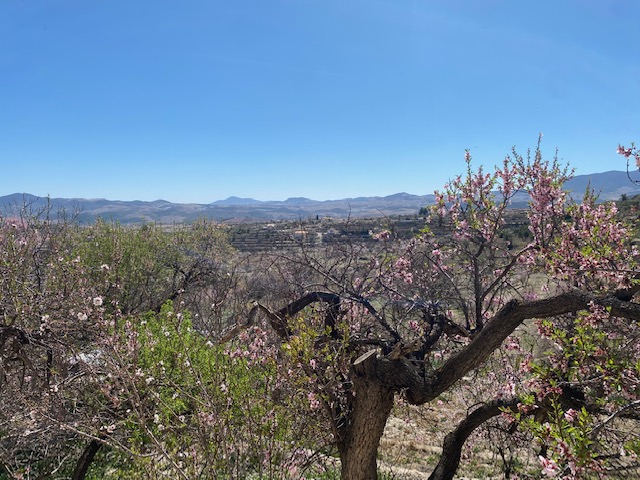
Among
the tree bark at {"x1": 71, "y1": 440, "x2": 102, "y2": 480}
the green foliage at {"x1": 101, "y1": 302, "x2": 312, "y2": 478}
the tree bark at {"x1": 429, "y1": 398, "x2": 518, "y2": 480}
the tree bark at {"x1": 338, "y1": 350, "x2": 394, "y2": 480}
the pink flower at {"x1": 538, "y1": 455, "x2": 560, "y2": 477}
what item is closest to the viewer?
the pink flower at {"x1": 538, "y1": 455, "x2": 560, "y2": 477}

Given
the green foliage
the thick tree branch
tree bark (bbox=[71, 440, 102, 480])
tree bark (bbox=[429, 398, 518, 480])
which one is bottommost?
tree bark (bbox=[71, 440, 102, 480])

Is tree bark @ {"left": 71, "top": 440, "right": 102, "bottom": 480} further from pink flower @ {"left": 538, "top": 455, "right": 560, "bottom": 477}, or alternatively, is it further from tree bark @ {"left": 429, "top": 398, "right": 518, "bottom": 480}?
pink flower @ {"left": 538, "top": 455, "right": 560, "bottom": 477}

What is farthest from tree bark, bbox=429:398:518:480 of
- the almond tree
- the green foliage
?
the green foliage

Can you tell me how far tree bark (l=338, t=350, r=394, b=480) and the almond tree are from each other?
0.01 m

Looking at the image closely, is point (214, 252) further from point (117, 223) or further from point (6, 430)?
point (6, 430)

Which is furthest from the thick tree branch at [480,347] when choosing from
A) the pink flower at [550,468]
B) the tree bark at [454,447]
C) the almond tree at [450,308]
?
the pink flower at [550,468]

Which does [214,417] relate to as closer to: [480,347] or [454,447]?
[480,347]

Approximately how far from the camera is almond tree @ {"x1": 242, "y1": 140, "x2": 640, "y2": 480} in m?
4.34

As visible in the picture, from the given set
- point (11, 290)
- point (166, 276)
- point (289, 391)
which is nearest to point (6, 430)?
point (11, 290)

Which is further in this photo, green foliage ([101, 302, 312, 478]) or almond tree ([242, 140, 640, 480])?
almond tree ([242, 140, 640, 480])

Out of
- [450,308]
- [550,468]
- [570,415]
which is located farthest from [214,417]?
[450,308]

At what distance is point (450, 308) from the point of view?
19.4ft

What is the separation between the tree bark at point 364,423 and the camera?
4.93m

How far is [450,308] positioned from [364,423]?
1963mm
